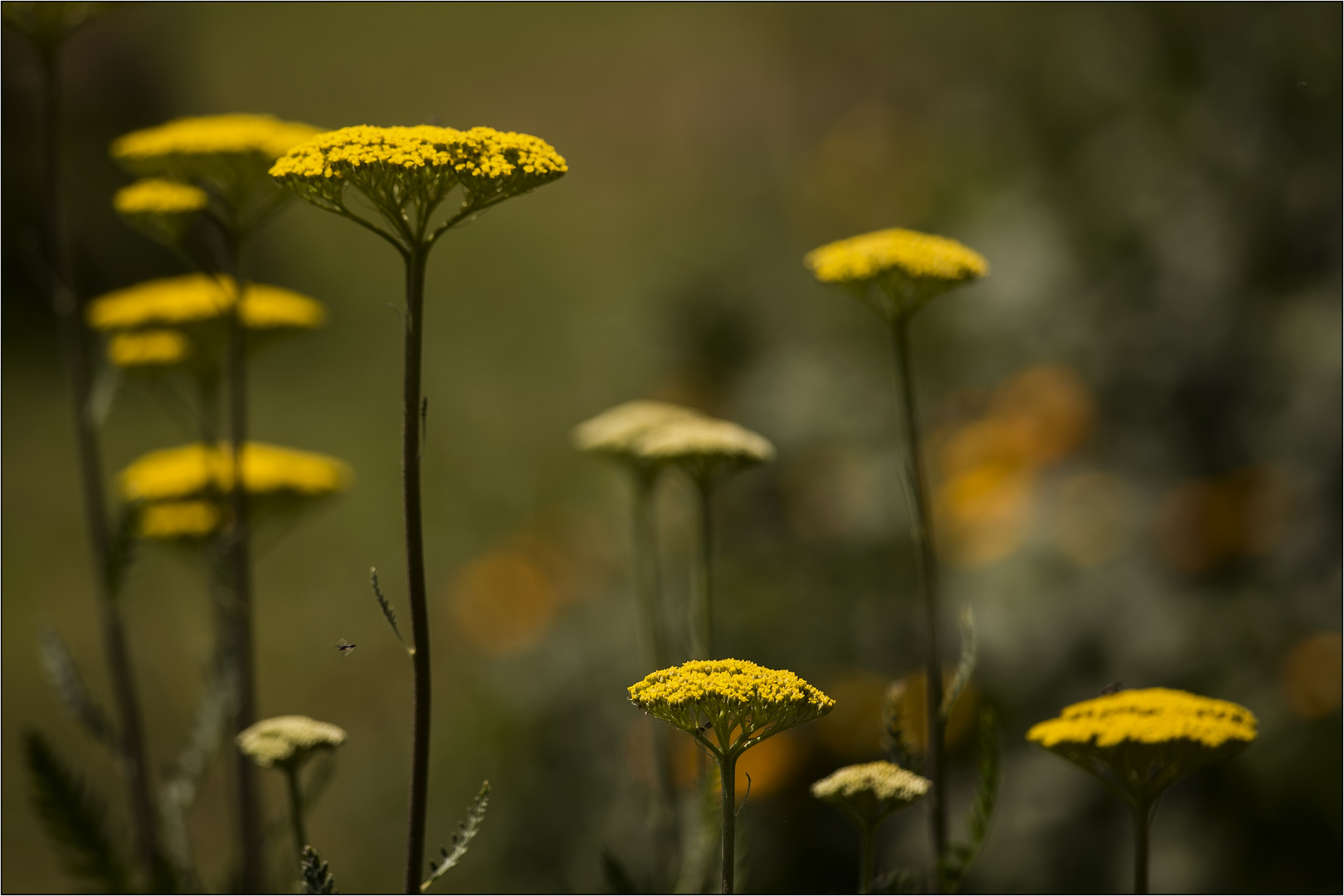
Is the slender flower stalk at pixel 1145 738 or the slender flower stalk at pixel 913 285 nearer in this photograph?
the slender flower stalk at pixel 1145 738

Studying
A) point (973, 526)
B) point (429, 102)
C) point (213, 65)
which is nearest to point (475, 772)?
point (973, 526)

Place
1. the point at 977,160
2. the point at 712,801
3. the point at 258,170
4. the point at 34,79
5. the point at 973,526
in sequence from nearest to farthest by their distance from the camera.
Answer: the point at 712,801, the point at 258,170, the point at 34,79, the point at 973,526, the point at 977,160

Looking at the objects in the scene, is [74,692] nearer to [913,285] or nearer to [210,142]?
[210,142]

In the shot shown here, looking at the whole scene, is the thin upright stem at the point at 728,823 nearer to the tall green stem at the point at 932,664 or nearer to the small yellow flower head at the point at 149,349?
the tall green stem at the point at 932,664

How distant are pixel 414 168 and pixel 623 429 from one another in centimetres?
80

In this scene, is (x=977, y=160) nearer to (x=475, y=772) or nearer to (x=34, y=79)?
(x=475, y=772)

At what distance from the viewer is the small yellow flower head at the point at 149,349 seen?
1.62 m

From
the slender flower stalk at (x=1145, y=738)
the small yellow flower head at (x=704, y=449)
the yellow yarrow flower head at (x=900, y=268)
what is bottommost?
the slender flower stalk at (x=1145, y=738)

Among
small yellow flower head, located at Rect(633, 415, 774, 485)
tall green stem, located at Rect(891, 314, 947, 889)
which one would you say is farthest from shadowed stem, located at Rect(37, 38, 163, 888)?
tall green stem, located at Rect(891, 314, 947, 889)

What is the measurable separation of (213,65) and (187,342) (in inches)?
351

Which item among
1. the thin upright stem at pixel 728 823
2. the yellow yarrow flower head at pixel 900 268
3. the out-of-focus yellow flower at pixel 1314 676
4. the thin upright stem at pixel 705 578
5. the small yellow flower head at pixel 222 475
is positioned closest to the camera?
the thin upright stem at pixel 728 823

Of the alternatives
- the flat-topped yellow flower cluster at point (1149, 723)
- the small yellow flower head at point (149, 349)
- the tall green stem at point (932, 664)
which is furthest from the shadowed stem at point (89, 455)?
the flat-topped yellow flower cluster at point (1149, 723)

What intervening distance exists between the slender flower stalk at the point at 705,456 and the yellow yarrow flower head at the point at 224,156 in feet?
1.91

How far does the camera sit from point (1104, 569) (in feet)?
8.53
